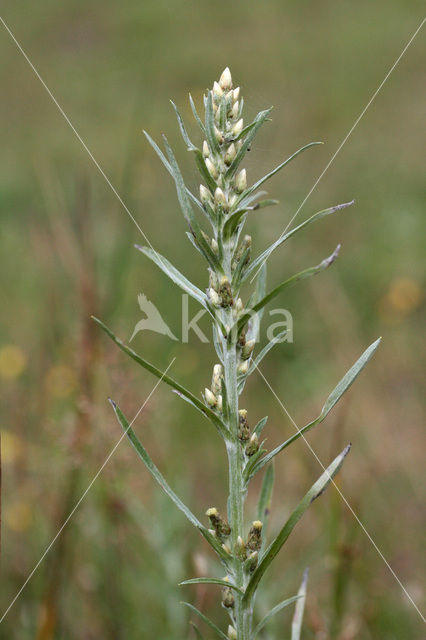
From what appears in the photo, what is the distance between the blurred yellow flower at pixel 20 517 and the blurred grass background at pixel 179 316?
0.05 feet

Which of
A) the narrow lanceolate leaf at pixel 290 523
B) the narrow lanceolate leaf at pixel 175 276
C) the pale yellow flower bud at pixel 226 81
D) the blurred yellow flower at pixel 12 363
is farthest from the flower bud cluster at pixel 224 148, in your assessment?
the blurred yellow flower at pixel 12 363

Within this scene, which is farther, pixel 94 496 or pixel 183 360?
pixel 183 360

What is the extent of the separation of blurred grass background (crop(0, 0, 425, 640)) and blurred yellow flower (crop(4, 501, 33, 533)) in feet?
0.05

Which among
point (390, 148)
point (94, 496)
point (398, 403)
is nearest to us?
point (94, 496)

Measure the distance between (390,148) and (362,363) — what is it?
8.26 meters

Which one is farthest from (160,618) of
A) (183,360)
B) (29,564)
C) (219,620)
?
(183,360)

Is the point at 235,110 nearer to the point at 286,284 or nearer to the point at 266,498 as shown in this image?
the point at 286,284

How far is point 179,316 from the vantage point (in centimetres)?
504

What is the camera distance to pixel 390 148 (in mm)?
8680

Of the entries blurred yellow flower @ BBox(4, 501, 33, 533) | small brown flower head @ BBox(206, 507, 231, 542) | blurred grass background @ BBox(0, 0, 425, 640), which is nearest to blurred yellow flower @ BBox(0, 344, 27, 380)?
blurred grass background @ BBox(0, 0, 425, 640)

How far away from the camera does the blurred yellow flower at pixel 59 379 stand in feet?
9.53

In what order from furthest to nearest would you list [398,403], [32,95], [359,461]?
1. [32,95]
2. [398,403]
3. [359,461]

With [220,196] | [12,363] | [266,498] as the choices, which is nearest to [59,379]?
[12,363]

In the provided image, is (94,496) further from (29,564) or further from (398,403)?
(398,403)
